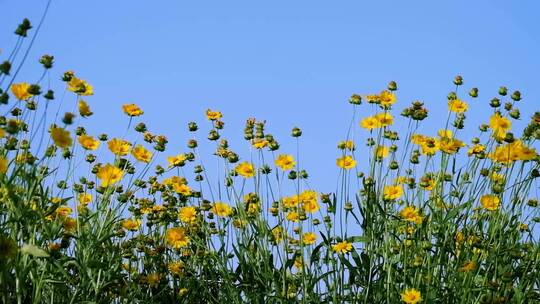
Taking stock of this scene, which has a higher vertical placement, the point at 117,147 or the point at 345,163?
the point at 345,163

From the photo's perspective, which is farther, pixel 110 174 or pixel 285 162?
pixel 285 162

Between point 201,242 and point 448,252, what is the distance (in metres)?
1.00

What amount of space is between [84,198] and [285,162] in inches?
35.8

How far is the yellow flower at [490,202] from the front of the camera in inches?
129

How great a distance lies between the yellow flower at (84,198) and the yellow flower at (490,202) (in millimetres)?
1647

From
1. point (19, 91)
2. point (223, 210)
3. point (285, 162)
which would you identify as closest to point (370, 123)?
point (285, 162)

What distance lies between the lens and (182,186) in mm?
3574

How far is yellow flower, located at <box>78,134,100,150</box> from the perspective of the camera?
10.4 ft

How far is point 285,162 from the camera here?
3.33m

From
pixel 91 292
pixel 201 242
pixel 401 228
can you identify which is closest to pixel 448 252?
pixel 401 228

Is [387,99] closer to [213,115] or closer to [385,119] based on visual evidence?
[385,119]

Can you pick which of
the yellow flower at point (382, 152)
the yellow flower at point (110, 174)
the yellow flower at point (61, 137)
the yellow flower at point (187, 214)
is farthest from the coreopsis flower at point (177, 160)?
the yellow flower at point (61, 137)

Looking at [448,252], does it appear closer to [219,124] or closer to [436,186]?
[436,186]

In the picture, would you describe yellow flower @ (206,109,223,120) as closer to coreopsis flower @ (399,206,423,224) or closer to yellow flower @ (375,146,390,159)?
yellow flower @ (375,146,390,159)
